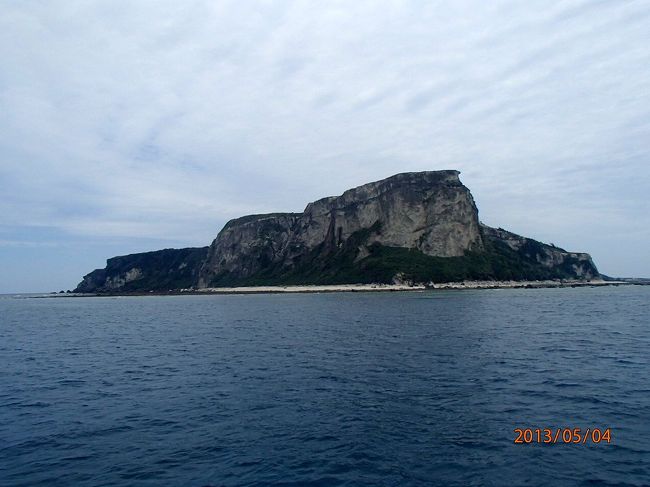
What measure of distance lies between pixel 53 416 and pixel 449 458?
22686mm

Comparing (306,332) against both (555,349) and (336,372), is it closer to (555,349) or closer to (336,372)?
(336,372)

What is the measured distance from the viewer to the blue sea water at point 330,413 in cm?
1819

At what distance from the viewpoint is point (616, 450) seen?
19.4m

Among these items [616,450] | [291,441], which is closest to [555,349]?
[616,450]

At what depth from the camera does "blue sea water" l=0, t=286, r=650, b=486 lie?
18.2 metres

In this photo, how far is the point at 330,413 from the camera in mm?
25375
